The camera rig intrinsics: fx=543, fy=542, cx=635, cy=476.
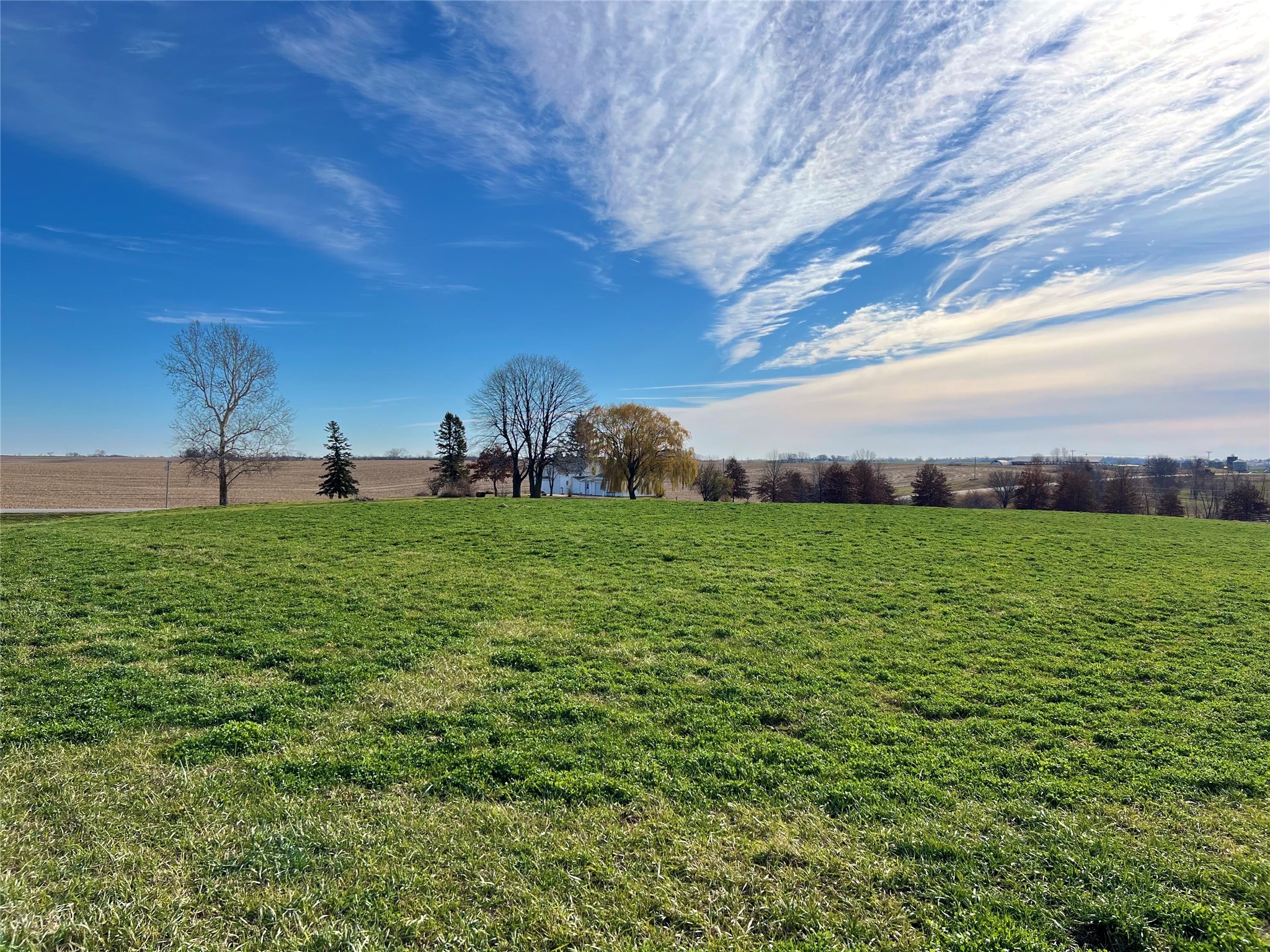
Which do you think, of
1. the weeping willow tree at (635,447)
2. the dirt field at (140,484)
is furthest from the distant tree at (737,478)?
the dirt field at (140,484)

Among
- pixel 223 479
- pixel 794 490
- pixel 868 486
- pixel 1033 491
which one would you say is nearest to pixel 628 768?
pixel 223 479

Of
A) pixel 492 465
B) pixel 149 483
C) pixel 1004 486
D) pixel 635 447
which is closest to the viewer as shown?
pixel 635 447

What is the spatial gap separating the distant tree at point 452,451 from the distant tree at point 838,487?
4173cm

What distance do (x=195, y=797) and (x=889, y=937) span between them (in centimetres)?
507

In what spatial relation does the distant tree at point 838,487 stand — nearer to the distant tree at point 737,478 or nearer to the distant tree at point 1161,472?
the distant tree at point 737,478

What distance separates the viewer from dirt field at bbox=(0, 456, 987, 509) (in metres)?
52.1

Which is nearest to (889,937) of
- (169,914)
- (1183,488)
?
(169,914)

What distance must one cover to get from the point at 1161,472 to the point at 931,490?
48.3m

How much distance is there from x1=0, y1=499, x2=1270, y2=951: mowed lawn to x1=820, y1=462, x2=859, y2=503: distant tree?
51.7 meters

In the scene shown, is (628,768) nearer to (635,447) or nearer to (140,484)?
(635,447)

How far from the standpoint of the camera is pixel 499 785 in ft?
15.1

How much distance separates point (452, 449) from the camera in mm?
55938

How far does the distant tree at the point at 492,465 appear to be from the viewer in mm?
51875

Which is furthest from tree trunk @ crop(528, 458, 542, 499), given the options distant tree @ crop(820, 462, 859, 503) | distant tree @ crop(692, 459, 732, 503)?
distant tree @ crop(820, 462, 859, 503)
